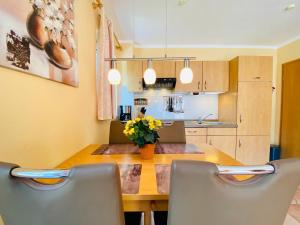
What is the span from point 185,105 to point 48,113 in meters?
3.15

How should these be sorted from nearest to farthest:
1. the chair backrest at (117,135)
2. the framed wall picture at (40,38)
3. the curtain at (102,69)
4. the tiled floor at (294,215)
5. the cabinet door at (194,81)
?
the framed wall picture at (40,38), the tiled floor at (294,215), the chair backrest at (117,135), the curtain at (102,69), the cabinet door at (194,81)

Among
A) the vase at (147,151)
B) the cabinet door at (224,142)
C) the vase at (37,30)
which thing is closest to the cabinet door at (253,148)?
the cabinet door at (224,142)

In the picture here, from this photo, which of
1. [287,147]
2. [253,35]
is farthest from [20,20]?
[287,147]

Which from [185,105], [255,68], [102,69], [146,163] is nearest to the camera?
[146,163]

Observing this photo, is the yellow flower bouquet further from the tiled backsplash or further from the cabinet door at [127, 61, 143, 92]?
the tiled backsplash

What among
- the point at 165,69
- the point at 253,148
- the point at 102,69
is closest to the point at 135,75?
the point at 165,69

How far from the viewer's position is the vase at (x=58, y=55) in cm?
124

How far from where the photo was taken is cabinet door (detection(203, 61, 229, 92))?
12.2 ft

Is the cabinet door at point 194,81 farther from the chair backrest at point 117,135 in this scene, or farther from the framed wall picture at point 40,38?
the framed wall picture at point 40,38

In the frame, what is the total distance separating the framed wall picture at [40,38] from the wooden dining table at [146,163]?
23.9 inches

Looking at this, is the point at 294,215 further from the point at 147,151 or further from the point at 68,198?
the point at 68,198

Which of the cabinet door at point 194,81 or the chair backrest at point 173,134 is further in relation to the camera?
the cabinet door at point 194,81

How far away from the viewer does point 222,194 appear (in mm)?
634

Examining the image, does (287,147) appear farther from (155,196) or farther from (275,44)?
(155,196)
